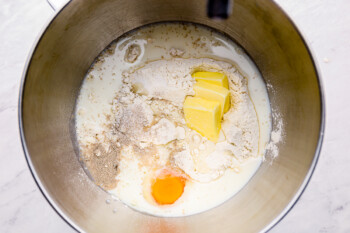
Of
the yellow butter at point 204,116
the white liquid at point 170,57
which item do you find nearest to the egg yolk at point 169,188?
the white liquid at point 170,57

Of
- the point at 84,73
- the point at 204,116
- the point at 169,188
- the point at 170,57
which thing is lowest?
the point at 169,188

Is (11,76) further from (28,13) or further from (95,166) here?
(95,166)

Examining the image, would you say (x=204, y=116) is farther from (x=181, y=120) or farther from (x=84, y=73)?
(x=84, y=73)

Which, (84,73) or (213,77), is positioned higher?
(84,73)

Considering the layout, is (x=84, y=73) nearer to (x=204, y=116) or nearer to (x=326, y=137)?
(x=204, y=116)

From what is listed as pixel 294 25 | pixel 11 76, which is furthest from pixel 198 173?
pixel 11 76

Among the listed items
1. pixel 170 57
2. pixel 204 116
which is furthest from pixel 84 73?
pixel 204 116

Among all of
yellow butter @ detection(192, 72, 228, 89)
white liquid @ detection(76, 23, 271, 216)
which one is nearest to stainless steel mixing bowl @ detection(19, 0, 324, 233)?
white liquid @ detection(76, 23, 271, 216)
